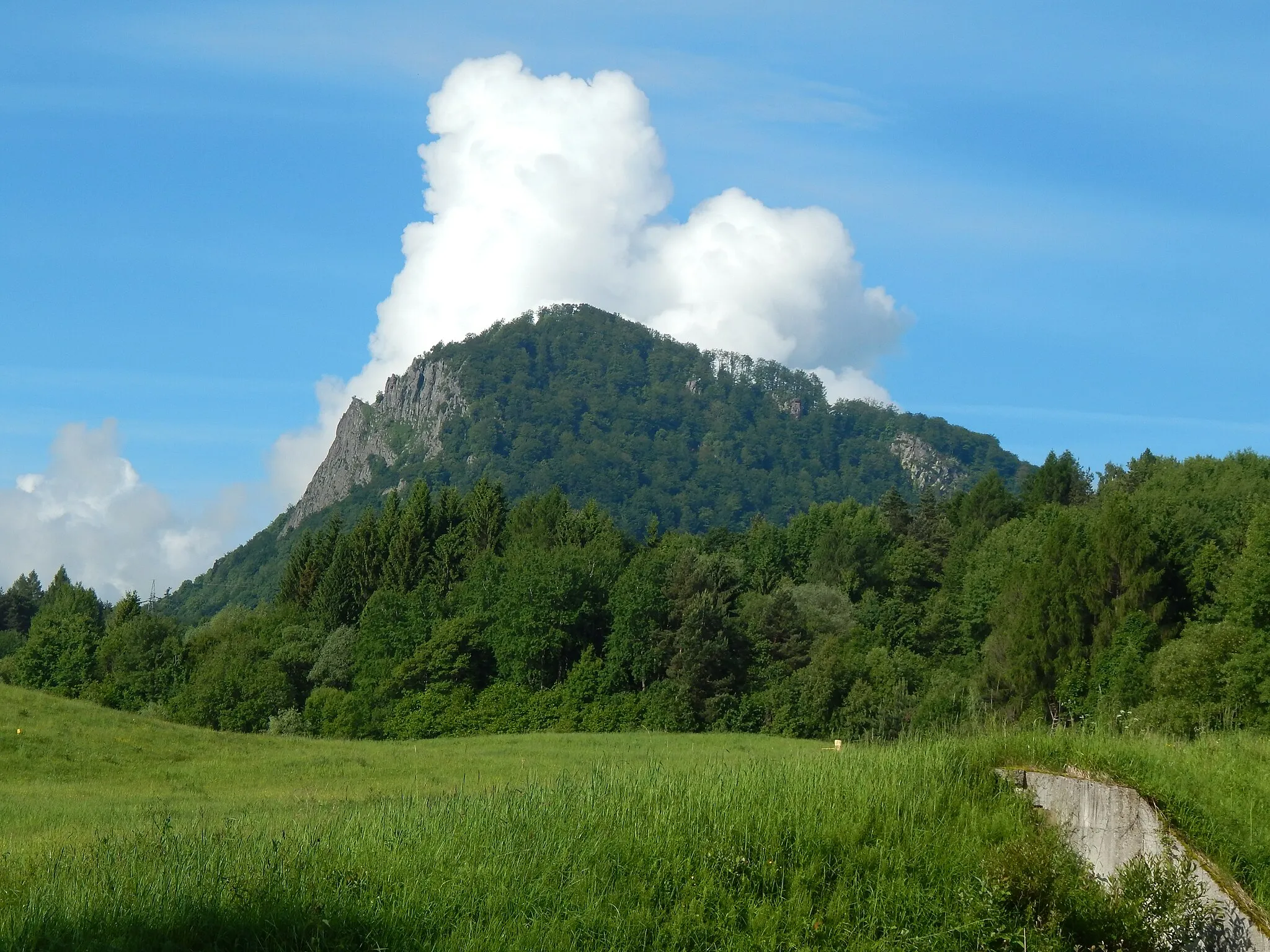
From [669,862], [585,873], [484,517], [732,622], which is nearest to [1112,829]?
[669,862]

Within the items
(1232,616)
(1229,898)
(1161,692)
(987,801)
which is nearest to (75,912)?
(987,801)

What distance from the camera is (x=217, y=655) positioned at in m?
94.2

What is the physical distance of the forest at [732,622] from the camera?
200ft

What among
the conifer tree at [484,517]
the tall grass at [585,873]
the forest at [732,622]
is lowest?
the tall grass at [585,873]

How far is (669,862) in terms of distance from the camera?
11984mm

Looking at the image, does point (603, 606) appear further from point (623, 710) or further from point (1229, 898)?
Answer: point (1229, 898)

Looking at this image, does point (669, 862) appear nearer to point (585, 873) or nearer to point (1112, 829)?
point (585, 873)

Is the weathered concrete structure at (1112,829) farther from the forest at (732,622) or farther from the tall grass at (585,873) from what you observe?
the forest at (732,622)

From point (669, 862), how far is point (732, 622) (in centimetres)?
6713

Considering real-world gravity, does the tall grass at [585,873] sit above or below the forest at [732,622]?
below

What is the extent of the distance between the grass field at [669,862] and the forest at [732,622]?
2236cm

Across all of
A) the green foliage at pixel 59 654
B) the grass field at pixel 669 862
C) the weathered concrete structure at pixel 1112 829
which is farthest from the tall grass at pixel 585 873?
the green foliage at pixel 59 654

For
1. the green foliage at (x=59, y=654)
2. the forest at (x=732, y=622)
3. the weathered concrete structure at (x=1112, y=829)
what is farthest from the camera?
the green foliage at (x=59, y=654)

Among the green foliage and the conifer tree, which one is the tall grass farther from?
the conifer tree
